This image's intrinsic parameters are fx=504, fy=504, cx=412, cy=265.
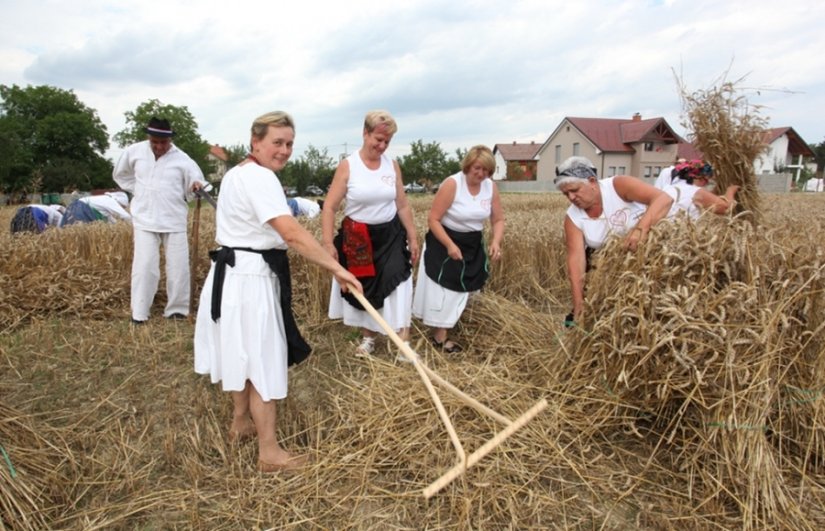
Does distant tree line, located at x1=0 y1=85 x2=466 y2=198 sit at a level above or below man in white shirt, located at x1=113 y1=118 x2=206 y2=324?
above

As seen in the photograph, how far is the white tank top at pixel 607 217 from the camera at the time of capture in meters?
2.96

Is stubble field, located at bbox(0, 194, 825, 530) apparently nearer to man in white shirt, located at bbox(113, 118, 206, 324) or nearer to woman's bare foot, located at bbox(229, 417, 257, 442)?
woman's bare foot, located at bbox(229, 417, 257, 442)

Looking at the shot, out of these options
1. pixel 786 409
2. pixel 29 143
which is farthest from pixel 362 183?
pixel 29 143

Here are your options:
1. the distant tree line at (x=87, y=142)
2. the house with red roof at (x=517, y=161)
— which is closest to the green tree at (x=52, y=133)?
the distant tree line at (x=87, y=142)

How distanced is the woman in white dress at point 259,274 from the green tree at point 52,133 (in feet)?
143

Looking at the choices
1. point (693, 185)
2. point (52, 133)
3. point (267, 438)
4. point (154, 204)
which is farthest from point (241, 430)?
point (52, 133)

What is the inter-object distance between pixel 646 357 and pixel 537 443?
616 millimetres

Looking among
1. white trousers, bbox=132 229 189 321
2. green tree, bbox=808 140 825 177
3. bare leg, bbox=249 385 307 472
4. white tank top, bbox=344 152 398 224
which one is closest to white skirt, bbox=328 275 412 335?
white tank top, bbox=344 152 398 224

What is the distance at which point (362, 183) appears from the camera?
10.9ft

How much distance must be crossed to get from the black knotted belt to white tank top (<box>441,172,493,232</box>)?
1.57 meters

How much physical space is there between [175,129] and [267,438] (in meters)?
50.4

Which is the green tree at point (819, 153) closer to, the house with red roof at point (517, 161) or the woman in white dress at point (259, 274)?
the house with red roof at point (517, 161)

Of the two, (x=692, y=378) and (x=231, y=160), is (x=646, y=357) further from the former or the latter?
(x=231, y=160)

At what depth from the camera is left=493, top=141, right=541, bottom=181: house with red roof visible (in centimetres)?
5434
